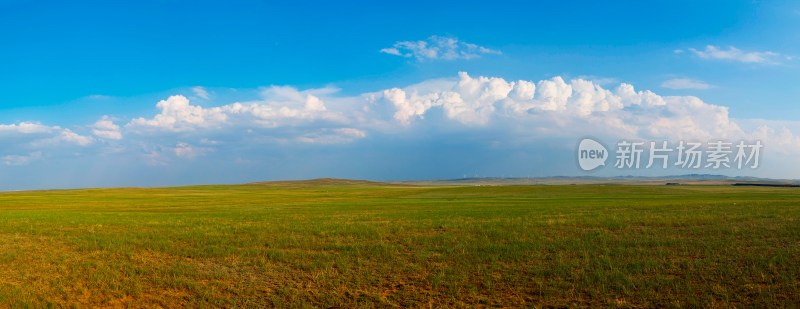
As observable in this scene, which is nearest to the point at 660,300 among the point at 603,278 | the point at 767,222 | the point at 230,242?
the point at 603,278

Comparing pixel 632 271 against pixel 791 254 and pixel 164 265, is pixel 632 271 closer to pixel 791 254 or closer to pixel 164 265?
pixel 791 254

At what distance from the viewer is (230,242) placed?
87.7ft

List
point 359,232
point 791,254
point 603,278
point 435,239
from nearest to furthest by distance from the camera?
1. point 603,278
2. point 791,254
3. point 435,239
4. point 359,232

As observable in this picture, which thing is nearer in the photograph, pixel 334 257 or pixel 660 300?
pixel 660 300

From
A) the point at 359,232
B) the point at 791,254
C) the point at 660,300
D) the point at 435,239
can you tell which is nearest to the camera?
the point at 660,300

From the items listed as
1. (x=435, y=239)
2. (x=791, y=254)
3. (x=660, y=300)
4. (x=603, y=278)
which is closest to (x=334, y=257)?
(x=435, y=239)

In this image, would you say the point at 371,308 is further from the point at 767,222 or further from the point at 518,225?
the point at 767,222

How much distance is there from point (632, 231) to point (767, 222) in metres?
7.92

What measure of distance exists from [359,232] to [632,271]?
14.1m

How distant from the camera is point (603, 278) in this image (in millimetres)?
18203

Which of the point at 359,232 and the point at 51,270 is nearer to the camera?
the point at 51,270

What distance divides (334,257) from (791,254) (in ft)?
57.6

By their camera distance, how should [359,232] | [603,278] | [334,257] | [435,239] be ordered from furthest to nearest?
[359,232]
[435,239]
[334,257]
[603,278]

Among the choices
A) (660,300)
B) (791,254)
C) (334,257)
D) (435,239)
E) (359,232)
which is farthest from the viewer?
(359,232)
